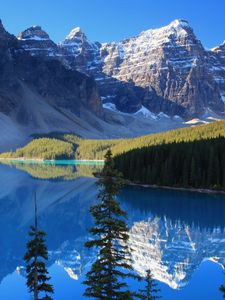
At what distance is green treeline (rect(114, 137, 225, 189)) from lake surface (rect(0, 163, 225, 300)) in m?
6.25

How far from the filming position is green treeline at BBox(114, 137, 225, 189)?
88.1 m

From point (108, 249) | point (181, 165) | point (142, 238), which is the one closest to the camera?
point (108, 249)

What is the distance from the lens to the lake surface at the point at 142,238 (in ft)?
105

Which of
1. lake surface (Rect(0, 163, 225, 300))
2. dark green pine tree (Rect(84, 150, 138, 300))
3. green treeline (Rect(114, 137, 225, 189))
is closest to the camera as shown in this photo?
dark green pine tree (Rect(84, 150, 138, 300))

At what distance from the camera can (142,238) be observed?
151 ft

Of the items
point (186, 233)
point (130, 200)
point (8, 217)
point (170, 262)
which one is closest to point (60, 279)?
point (170, 262)

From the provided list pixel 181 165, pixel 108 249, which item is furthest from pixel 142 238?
pixel 181 165

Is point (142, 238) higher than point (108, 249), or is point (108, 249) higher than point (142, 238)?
point (142, 238)

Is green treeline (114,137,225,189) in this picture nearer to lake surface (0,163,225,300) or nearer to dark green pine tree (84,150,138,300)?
lake surface (0,163,225,300)

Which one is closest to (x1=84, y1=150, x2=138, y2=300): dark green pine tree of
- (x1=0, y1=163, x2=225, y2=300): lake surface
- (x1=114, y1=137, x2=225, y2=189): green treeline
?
(x1=0, y1=163, x2=225, y2=300): lake surface

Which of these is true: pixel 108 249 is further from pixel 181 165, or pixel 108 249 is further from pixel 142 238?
pixel 181 165

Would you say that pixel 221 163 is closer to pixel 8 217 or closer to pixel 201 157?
pixel 201 157

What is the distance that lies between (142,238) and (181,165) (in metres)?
49.6

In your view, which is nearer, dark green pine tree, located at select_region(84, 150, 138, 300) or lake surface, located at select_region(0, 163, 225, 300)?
dark green pine tree, located at select_region(84, 150, 138, 300)
